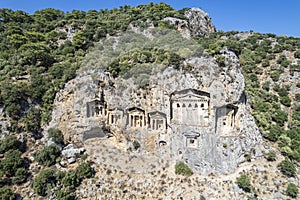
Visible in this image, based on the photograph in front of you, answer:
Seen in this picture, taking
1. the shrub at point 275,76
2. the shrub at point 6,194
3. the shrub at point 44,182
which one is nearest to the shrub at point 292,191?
the shrub at point 275,76

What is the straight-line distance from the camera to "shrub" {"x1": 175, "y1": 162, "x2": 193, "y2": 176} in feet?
77.9

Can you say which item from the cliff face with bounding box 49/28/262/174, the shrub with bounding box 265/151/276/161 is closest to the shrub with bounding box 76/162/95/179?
the cliff face with bounding box 49/28/262/174

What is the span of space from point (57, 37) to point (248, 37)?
4572cm

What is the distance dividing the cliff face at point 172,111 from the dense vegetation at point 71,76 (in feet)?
4.21

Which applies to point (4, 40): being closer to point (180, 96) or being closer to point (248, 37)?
point (180, 96)

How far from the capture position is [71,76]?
2923 cm

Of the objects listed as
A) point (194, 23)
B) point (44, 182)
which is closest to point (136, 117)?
point (44, 182)

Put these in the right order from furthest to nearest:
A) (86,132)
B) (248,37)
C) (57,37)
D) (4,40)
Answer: (248,37) → (57,37) → (4,40) → (86,132)

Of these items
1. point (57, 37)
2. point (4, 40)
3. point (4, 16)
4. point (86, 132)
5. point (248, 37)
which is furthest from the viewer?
point (248, 37)

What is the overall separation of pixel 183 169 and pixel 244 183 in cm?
657

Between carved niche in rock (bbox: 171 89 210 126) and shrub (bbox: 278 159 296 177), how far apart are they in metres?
9.62

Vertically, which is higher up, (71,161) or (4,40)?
(4,40)

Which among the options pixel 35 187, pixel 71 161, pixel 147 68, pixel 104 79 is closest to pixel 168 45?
pixel 147 68

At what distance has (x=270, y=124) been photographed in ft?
94.1
